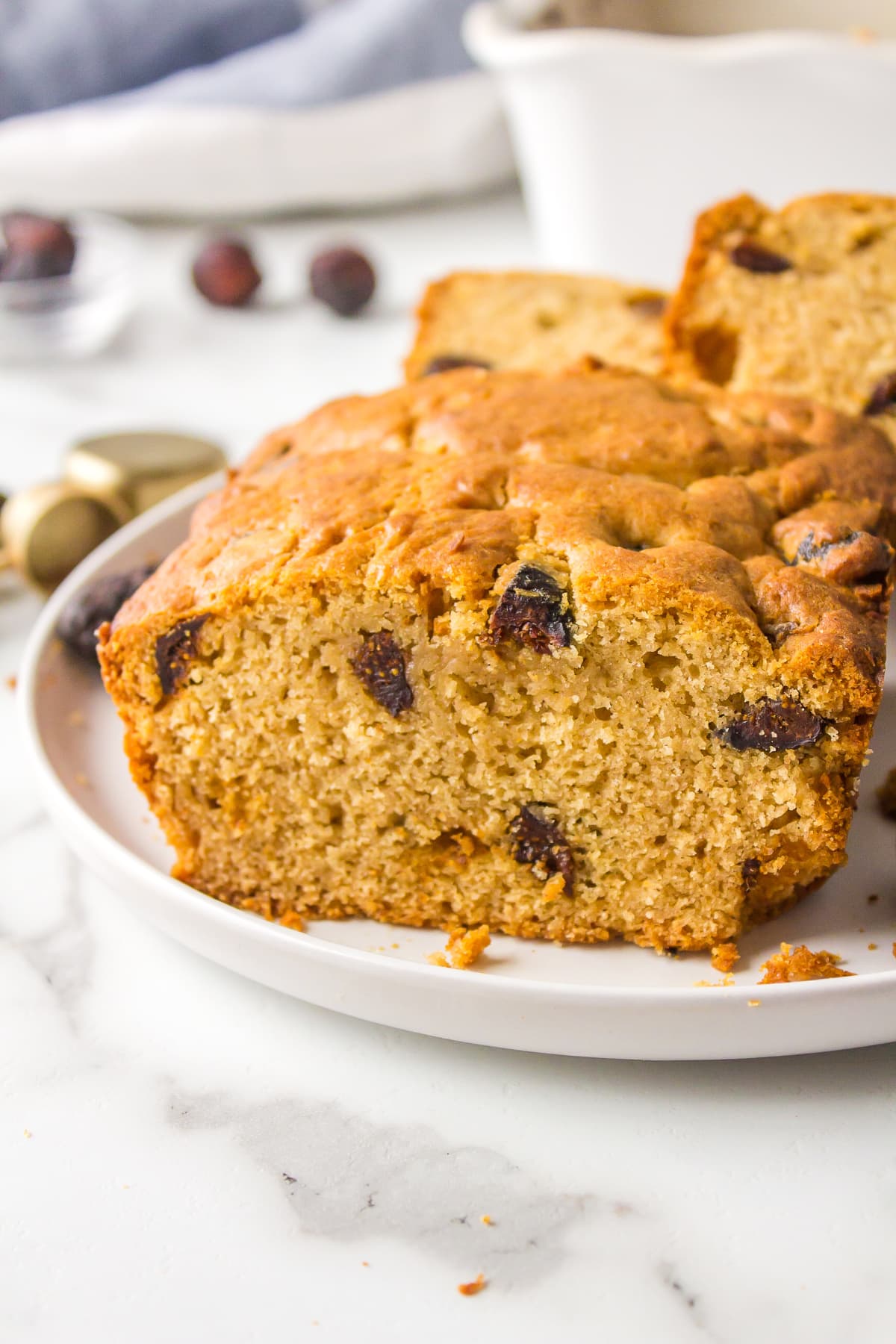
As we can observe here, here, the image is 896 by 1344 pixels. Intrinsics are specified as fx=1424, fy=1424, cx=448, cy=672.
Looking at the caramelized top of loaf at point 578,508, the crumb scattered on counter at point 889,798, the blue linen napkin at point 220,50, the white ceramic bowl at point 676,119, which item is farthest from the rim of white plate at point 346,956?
the blue linen napkin at point 220,50

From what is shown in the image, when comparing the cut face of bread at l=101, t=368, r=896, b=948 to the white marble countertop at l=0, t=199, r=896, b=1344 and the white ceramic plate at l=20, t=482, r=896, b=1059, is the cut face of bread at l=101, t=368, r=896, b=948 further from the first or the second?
the white marble countertop at l=0, t=199, r=896, b=1344

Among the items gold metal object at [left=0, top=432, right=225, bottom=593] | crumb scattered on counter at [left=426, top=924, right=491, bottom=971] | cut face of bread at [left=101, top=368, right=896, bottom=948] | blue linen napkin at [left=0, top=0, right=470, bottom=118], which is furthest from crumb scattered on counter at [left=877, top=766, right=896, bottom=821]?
blue linen napkin at [left=0, top=0, right=470, bottom=118]

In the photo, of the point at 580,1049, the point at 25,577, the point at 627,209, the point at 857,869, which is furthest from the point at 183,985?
the point at 627,209

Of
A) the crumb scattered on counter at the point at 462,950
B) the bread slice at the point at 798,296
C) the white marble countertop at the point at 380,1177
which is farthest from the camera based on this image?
the bread slice at the point at 798,296

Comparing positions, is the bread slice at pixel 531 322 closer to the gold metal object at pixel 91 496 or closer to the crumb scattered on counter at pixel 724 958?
the gold metal object at pixel 91 496

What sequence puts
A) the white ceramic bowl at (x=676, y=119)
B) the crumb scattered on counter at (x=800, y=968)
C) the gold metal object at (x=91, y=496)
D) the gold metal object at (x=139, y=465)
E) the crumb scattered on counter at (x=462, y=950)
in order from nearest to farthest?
the crumb scattered on counter at (x=800, y=968) → the crumb scattered on counter at (x=462, y=950) → the gold metal object at (x=91, y=496) → the gold metal object at (x=139, y=465) → the white ceramic bowl at (x=676, y=119)

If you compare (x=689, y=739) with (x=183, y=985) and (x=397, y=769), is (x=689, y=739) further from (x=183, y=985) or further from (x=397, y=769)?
(x=183, y=985)

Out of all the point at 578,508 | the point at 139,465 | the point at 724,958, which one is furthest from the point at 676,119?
the point at 724,958

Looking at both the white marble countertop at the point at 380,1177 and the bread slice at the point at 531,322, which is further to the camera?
the bread slice at the point at 531,322
